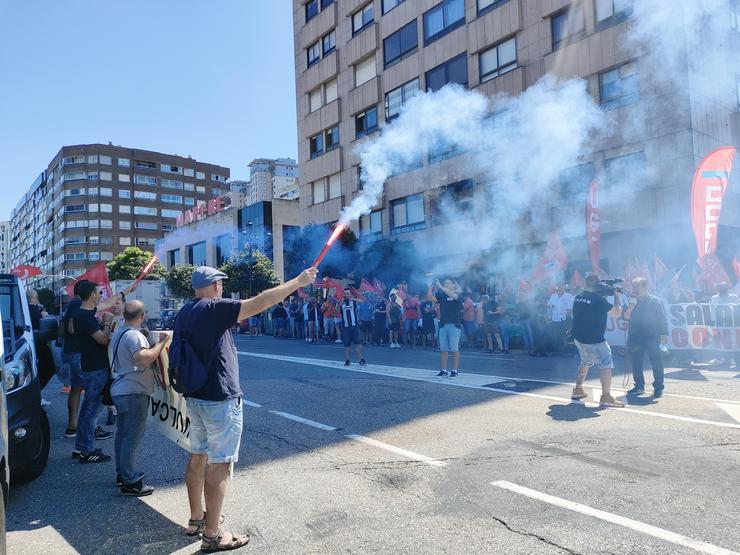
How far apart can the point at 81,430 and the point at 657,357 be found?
6812mm

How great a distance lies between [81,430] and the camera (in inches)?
210

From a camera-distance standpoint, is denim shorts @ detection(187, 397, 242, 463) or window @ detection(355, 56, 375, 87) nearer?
denim shorts @ detection(187, 397, 242, 463)

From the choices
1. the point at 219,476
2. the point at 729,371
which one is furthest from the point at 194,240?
the point at 219,476

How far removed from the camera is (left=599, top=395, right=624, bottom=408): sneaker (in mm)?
6902

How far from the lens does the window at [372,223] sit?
2678 cm

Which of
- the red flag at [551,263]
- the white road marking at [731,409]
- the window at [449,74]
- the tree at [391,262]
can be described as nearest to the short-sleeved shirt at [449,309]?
the white road marking at [731,409]

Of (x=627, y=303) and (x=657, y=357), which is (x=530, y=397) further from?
(x=627, y=303)

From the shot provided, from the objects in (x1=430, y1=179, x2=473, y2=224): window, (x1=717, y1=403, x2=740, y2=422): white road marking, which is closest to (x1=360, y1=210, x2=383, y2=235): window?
(x1=430, y1=179, x2=473, y2=224): window

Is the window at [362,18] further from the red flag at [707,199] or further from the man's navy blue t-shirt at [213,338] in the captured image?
the man's navy blue t-shirt at [213,338]

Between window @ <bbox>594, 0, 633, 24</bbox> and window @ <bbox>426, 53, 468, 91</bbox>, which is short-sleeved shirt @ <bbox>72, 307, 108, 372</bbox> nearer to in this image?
window @ <bbox>594, 0, 633, 24</bbox>

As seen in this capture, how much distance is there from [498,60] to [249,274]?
58.4 feet

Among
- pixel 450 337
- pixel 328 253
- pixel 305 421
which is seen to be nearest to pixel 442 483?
→ pixel 305 421

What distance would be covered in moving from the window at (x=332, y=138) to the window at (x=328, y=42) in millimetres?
4448

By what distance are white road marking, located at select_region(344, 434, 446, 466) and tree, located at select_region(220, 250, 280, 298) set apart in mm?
26858
